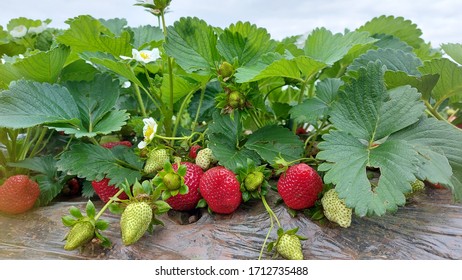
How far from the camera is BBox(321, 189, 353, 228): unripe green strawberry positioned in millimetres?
556

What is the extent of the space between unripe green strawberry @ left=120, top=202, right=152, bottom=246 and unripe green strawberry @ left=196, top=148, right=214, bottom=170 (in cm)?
13

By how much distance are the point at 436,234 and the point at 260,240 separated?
9.0 inches

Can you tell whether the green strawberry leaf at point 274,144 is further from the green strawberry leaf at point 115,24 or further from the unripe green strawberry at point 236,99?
the green strawberry leaf at point 115,24

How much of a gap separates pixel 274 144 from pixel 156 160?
17 centimetres

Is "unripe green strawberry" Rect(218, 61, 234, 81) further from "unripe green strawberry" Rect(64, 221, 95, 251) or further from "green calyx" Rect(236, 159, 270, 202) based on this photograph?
"unripe green strawberry" Rect(64, 221, 95, 251)

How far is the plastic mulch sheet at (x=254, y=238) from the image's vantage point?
567mm

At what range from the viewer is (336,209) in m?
0.56

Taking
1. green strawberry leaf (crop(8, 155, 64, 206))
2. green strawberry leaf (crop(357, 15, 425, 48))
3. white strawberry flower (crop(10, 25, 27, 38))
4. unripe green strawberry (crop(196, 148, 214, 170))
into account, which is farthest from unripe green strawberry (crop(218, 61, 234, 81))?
white strawberry flower (crop(10, 25, 27, 38))

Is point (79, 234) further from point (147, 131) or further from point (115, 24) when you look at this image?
point (115, 24)

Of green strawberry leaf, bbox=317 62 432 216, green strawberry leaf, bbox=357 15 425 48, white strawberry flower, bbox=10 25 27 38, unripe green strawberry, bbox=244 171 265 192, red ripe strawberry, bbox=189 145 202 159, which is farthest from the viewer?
white strawberry flower, bbox=10 25 27 38

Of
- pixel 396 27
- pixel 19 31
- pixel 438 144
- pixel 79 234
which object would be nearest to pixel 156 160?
pixel 79 234

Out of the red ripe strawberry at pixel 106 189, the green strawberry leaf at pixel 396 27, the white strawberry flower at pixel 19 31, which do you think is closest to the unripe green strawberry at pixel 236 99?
the red ripe strawberry at pixel 106 189
